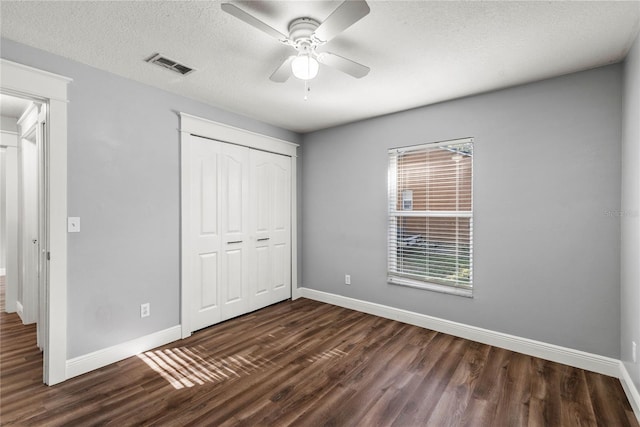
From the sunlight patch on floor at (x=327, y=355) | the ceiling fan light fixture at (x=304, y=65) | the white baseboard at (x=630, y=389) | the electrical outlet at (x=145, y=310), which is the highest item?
the ceiling fan light fixture at (x=304, y=65)

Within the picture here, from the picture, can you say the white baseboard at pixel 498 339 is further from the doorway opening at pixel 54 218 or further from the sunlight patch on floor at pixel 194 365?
the doorway opening at pixel 54 218

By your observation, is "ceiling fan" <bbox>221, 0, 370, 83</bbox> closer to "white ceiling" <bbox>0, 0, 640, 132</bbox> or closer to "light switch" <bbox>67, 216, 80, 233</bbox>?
"white ceiling" <bbox>0, 0, 640, 132</bbox>

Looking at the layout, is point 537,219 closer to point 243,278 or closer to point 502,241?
point 502,241

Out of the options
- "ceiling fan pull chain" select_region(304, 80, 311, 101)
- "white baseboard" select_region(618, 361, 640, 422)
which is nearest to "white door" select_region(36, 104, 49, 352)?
"ceiling fan pull chain" select_region(304, 80, 311, 101)

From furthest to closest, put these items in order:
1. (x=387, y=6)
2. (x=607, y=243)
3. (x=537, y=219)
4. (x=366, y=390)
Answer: (x=537, y=219) → (x=607, y=243) → (x=366, y=390) → (x=387, y=6)

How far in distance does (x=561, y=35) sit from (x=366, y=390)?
9.23 ft

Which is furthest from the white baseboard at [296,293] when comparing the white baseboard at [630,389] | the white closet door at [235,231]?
the white baseboard at [630,389]

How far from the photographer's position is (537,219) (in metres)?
2.73

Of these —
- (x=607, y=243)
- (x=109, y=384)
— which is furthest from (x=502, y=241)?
(x=109, y=384)

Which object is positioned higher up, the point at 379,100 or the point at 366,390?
the point at 379,100

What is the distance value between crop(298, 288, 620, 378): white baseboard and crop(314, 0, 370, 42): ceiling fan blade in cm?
298

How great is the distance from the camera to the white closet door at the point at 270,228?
156 inches

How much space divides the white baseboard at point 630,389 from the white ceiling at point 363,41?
2.36 m

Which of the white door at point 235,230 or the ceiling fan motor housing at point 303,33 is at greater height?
the ceiling fan motor housing at point 303,33
